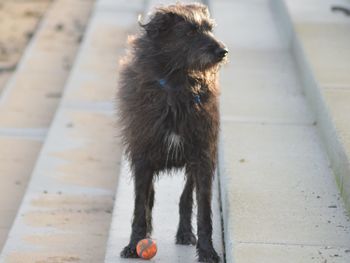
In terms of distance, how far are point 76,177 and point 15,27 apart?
222 inches

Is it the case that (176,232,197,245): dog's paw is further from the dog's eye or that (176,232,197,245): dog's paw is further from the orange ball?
the dog's eye

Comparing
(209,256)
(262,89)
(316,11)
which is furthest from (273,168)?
(316,11)

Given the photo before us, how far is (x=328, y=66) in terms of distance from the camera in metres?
8.31

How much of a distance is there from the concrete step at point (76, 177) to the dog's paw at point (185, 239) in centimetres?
58

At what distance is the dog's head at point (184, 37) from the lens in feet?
18.9

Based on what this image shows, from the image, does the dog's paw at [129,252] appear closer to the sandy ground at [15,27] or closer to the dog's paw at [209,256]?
the dog's paw at [209,256]

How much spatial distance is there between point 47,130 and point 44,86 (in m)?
1.42

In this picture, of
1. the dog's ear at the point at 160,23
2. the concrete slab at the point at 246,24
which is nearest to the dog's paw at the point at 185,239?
the dog's ear at the point at 160,23

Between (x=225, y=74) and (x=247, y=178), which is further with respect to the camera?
(x=225, y=74)

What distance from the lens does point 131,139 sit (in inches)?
242

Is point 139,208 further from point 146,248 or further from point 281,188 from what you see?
point 281,188

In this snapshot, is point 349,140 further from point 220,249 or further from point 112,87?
point 112,87

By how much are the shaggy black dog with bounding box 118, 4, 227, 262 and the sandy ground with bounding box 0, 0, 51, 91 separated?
5.15 metres

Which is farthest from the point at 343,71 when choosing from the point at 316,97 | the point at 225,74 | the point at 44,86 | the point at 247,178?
the point at 44,86
